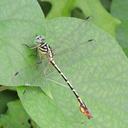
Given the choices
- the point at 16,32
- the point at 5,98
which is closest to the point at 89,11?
the point at 5,98

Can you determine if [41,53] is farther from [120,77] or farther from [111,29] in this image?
[111,29]

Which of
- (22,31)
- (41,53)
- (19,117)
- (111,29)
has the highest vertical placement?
(22,31)

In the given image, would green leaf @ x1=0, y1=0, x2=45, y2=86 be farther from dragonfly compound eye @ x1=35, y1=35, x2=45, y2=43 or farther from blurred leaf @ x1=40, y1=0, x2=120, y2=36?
blurred leaf @ x1=40, y1=0, x2=120, y2=36

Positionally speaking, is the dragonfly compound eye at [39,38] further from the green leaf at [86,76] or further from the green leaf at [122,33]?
the green leaf at [122,33]

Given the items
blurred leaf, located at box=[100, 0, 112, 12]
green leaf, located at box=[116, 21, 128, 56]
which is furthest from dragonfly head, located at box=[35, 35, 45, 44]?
blurred leaf, located at box=[100, 0, 112, 12]

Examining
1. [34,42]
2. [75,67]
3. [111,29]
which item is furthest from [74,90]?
[111,29]

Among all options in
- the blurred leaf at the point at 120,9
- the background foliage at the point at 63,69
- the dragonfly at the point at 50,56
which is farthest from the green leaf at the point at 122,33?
the dragonfly at the point at 50,56

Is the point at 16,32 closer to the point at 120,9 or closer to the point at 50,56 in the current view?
the point at 50,56
